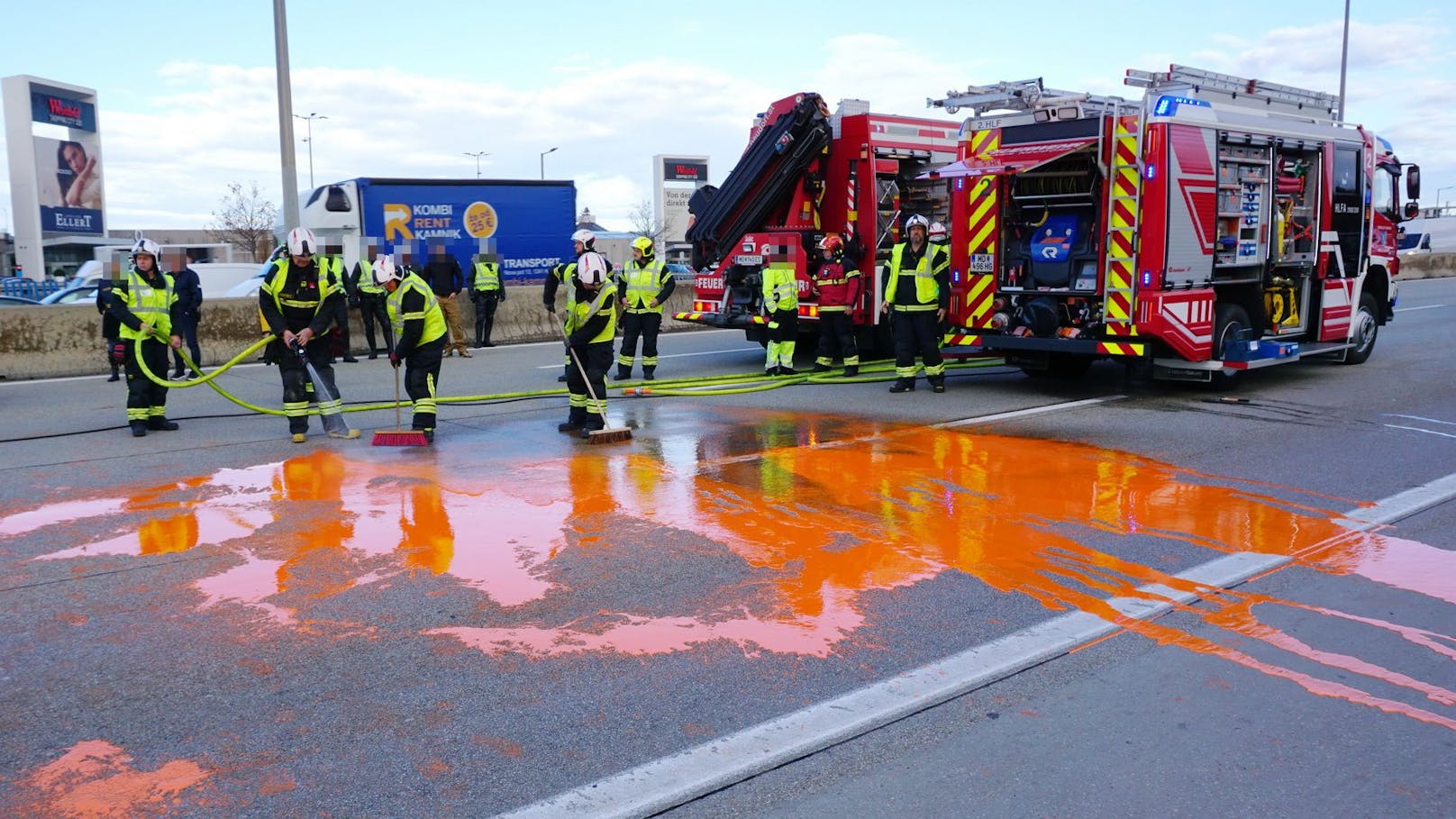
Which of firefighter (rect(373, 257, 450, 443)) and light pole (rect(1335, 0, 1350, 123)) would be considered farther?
light pole (rect(1335, 0, 1350, 123))

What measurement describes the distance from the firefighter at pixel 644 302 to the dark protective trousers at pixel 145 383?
16.6 ft

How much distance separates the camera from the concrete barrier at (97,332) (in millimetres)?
14133

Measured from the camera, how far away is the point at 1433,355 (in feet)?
49.8

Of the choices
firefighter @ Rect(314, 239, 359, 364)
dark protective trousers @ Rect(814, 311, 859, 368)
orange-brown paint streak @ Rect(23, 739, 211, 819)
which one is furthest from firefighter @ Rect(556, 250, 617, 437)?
orange-brown paint streak @ Rect(23, 739, 211, 819)

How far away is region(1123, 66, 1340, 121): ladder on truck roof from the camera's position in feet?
37.5

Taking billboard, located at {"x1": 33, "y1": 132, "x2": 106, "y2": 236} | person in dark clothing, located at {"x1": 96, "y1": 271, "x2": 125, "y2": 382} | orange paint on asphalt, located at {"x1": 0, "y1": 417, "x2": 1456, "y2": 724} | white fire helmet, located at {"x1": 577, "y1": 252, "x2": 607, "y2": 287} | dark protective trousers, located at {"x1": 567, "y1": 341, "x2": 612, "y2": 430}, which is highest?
billboard, located at {"x1": 33, "y1": 132, "x2": 106, "y2": 236}

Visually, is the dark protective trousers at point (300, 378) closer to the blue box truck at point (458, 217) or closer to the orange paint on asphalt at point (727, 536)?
the orange paint on asphalt at point (727, 536)

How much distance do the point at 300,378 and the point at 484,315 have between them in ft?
26.8

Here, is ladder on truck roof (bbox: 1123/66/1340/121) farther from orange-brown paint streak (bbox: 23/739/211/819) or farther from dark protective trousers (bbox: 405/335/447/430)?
orange-brown paint streak (bbox: 23/739/211/819)

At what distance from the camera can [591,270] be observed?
9273 mm

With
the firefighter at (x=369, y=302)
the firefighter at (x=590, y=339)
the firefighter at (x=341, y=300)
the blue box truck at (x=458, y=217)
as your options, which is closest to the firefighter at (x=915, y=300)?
the firefighter at (x=590, y=339)

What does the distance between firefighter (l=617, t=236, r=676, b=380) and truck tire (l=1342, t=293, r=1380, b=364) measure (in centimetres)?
841

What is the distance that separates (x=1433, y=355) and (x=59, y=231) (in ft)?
159

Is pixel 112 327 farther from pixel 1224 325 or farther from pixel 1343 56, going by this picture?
pixel 1343 56
